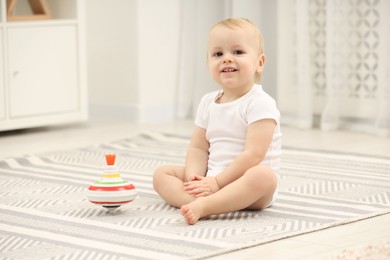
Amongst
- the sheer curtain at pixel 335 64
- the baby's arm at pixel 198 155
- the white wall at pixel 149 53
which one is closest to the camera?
the baby's arm at pixel 198 155

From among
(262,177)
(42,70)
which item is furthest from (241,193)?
(42,70)

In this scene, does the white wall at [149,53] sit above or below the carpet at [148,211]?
above

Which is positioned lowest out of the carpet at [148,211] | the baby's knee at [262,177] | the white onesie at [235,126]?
the carpet at [148,211]

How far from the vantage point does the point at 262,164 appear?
179 cm

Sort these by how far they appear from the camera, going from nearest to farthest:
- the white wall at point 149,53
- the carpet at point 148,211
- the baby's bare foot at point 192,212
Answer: the carpet at point 148,211, the baby's bare foot at point 192,212, the white wall at point 149,53

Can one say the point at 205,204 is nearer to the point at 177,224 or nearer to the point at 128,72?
the point at 177,224

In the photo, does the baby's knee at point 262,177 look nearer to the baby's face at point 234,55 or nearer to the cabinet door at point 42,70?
the baby's face at point 234,55

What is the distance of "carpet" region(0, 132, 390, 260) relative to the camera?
1.51 meters

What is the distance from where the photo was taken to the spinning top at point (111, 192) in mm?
1719

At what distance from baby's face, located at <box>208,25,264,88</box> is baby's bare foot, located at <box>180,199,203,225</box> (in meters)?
0.30

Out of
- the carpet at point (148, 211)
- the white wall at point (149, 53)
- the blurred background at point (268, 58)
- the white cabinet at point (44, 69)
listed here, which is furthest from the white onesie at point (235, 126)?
the white wall at point (149, 53)

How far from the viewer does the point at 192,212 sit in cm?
166

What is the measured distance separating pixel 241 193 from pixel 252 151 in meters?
0.10

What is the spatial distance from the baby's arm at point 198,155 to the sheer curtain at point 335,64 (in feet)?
3.86
